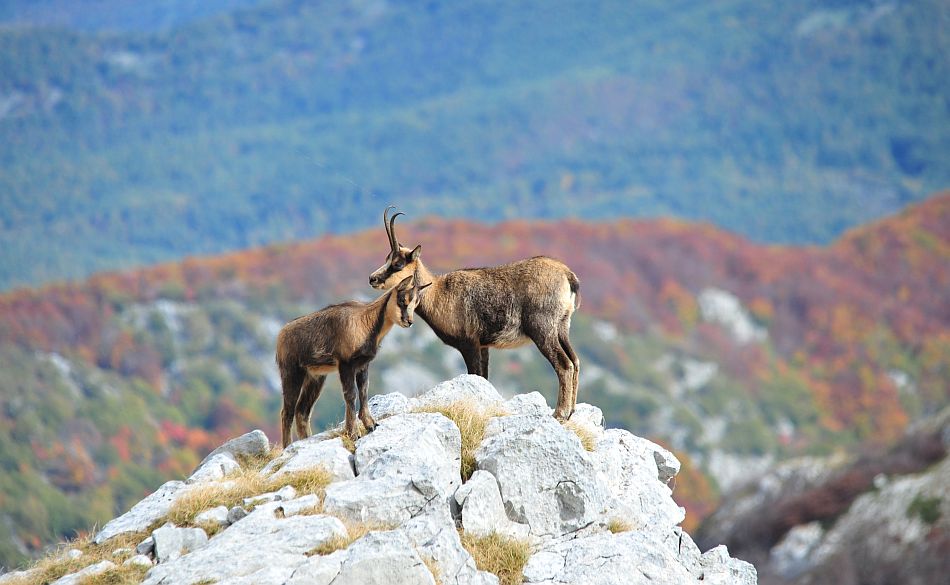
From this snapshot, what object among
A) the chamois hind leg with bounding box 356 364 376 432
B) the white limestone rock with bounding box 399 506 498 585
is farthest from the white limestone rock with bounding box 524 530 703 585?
the chamois hind leg with bounding box 356 364 376 432

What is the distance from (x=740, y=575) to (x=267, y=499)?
22.2ft

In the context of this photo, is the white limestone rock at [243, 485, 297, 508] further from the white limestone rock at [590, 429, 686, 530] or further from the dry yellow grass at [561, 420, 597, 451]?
the dry yellow grass at [561, 420, 597, 451]

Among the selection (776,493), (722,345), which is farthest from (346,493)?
(722,345)

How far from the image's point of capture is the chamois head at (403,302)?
70.6 ft

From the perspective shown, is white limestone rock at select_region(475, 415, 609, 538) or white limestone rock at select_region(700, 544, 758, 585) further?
white limestone rock at select_region(700, 544, 758, 585)

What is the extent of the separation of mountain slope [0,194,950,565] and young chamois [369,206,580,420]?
55.4 meters

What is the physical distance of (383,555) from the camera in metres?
17.4

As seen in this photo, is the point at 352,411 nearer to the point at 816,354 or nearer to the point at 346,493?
the point at 346,493

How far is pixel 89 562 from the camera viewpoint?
18891 mm

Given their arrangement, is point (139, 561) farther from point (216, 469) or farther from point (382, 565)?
point (382, 565)

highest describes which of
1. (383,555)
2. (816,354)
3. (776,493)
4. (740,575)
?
(383,555)

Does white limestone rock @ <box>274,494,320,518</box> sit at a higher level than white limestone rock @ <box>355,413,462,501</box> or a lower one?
lower

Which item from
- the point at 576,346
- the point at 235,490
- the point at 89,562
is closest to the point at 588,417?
the point at 235,490

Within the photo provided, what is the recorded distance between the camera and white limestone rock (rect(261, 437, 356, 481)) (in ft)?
65.7
